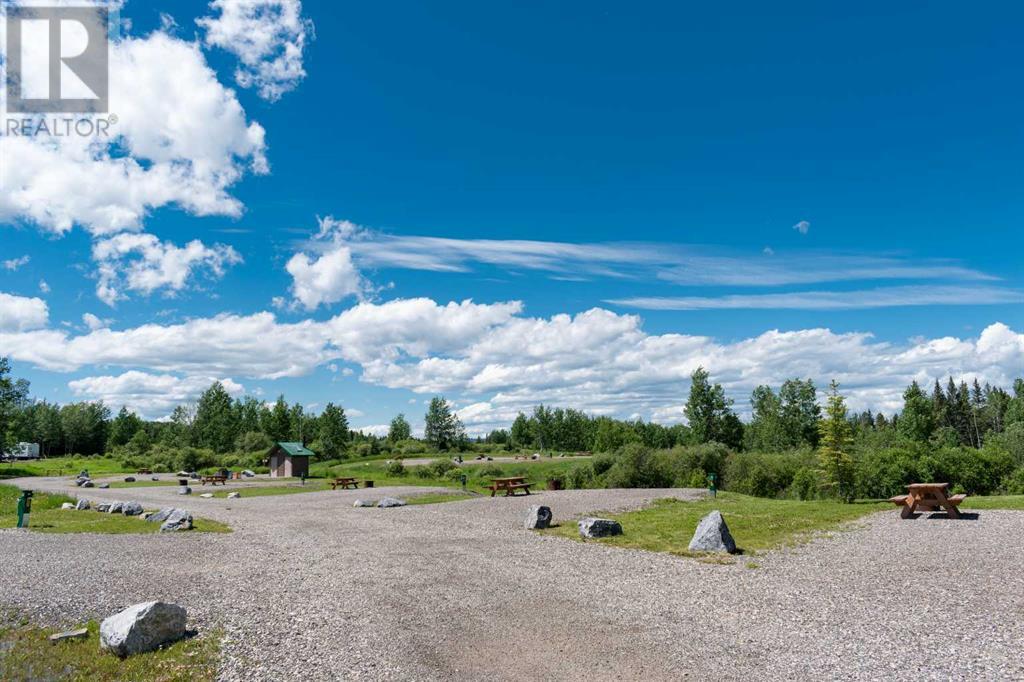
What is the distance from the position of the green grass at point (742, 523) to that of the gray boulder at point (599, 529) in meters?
0.31

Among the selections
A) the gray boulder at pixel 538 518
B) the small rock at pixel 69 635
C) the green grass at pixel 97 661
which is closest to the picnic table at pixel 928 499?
the gray boulder at pixel 538 518

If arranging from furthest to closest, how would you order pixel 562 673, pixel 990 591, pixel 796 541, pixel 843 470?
pixel 843 470 < pixel 796 541 < pixel 990 591 < pixel 562 673

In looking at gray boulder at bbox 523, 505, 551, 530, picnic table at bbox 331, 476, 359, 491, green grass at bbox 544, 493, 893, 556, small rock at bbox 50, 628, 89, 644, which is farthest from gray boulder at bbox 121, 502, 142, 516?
small rock at bbox 50, 628, 89, 644

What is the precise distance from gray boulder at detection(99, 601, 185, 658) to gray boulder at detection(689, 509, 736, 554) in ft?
38.2

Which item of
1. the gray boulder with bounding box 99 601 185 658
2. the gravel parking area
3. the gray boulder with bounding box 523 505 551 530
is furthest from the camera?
the gray boulder with bounding box 523 505 551 530

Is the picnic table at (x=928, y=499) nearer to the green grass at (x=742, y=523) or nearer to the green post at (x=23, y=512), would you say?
the green grass at (x=742, y=523)

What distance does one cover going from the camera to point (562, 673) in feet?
25.9

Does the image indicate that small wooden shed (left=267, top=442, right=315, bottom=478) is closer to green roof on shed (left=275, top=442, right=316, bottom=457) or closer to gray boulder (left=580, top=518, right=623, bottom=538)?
green roof on shed (left=275, top=442, right=316, bottom=457)

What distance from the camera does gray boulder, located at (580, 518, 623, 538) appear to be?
1857cm

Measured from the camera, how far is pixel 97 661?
880 cm

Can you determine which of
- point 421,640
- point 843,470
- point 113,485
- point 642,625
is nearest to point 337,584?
point 421,640

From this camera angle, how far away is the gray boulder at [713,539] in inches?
606

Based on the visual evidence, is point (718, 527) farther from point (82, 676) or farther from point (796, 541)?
point (82, 676)

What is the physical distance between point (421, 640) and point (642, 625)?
347cm
